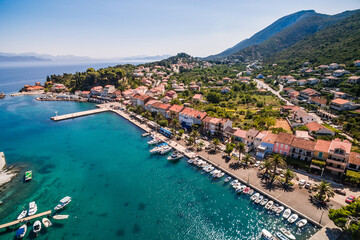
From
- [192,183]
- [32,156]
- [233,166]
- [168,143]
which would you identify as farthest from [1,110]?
[233,166]

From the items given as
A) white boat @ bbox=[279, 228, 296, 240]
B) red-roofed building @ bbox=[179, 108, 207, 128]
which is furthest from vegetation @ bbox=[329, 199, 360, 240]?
red-roofed building @ bbox=[179, 108, 207, 128]

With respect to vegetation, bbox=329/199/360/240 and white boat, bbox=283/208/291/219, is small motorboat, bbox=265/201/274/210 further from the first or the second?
vegetation, bbox=329/199/360/240

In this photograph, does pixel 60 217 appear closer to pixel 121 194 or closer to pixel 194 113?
pixel 121 194

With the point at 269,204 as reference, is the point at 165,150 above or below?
above

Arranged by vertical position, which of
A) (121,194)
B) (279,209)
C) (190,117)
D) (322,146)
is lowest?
(121,194)

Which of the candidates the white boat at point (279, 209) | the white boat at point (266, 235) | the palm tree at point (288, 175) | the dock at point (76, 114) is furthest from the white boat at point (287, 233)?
the dock at point (76, 114)

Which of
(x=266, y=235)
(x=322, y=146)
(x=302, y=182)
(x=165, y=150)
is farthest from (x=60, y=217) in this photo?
(x=322, y=146)
